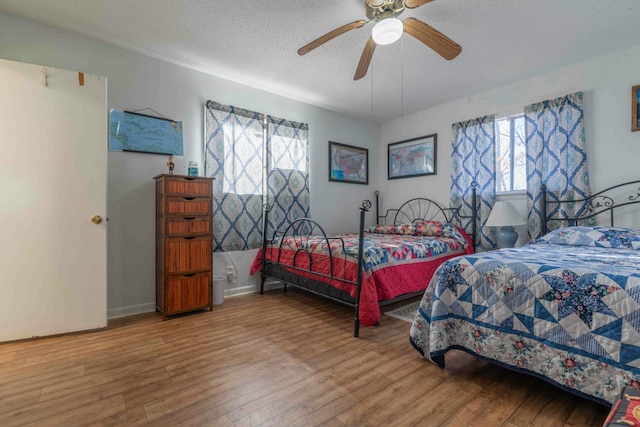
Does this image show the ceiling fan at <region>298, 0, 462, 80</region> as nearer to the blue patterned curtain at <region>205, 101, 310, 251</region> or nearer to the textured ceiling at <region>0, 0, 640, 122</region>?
the textured ceiling at <region>0, 0, 640, 122</region>

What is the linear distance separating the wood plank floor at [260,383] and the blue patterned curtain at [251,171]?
130 centimetres

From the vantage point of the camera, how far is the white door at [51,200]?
6.90 ft

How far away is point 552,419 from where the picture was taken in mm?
1333

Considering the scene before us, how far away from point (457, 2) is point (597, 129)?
6.46 ft

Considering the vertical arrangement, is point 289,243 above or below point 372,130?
below

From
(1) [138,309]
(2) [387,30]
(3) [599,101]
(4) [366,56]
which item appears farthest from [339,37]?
(1) [138,309]

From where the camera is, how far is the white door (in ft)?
6.90

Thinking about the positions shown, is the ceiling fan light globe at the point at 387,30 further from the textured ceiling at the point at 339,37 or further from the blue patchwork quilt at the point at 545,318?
the blue patchwork quilt at the point at 545,318

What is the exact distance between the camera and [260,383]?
5.32ft

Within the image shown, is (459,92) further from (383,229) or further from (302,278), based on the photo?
(302,278)

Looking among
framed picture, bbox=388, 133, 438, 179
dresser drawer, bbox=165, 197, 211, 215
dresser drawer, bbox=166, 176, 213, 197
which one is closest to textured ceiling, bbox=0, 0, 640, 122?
framed picture, bbox=388, 133, 438, 179

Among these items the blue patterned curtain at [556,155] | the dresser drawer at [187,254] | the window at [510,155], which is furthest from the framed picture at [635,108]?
the dresser drawer at [187,254]

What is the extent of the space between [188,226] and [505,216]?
10.1 feet

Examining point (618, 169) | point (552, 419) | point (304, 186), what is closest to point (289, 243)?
point (304, 186)
